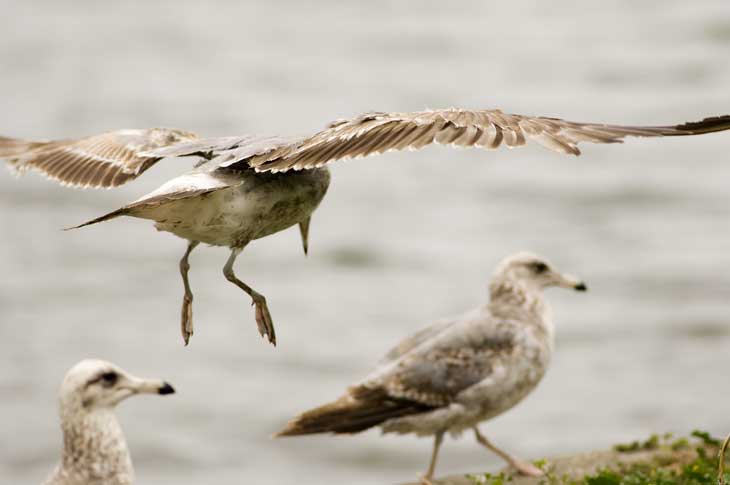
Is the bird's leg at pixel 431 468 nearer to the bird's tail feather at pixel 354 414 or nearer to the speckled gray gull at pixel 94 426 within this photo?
the bird's tail feather at pixel 354 414

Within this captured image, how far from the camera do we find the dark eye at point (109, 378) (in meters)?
8.36

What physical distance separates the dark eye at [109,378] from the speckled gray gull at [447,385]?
3.26 ft

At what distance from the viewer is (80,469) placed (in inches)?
315

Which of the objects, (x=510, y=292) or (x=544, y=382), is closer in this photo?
(x=510, y=292)

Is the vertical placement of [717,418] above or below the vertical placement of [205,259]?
below

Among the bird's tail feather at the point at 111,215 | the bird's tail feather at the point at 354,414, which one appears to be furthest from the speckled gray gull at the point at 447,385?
the bird's tail feather at the point at 111,215

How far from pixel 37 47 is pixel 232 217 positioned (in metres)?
16.1

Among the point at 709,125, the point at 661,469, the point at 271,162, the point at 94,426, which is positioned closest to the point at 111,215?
the point at 271,162

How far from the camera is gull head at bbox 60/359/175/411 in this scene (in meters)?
8.30

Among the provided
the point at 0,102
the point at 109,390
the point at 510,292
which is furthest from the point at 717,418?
the point at 0,102

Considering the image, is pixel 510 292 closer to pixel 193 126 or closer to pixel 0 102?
pixel 193 126

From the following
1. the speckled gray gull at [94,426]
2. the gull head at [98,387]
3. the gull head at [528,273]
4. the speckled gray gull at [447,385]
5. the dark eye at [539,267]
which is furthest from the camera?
the dark eye at [539,267]

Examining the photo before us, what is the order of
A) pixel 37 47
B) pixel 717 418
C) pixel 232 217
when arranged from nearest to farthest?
1. pixel 232 217
2. pixel 717 418
3. pixel 37 47

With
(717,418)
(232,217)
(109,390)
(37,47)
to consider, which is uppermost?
(37,47)
